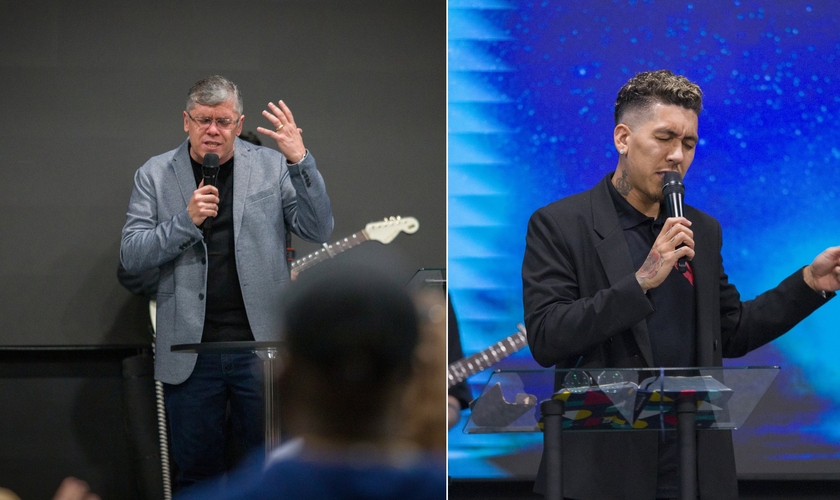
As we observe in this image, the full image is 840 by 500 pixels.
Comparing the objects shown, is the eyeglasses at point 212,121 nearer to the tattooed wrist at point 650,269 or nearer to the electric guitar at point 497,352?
the electric guitar at point 497,352

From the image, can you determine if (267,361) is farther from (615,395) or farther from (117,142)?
(117,142)

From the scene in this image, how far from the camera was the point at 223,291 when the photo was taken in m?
3.02

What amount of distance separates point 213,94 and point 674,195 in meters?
1.80

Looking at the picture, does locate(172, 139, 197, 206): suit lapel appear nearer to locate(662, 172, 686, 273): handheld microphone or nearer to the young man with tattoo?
the young man with tattoo

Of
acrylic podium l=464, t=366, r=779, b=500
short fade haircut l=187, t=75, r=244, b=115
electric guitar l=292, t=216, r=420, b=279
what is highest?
short fade haircut l=187, t=75, r=244, b=115

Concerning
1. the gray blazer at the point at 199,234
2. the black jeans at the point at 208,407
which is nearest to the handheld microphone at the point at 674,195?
the gray blazer at the point at 199,234

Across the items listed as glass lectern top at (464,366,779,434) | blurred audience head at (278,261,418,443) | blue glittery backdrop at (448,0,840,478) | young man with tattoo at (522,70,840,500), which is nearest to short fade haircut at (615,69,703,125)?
young man with tattoo at (522,70,840,500)

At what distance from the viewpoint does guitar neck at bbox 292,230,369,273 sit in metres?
3.82

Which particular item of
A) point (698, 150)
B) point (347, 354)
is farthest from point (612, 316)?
point (698, 150)

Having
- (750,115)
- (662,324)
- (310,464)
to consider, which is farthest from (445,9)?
(310,464)

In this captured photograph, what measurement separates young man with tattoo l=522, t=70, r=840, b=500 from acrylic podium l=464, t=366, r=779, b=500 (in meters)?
0.16

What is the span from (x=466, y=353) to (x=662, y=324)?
169cm

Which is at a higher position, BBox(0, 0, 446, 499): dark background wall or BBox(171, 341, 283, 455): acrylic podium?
BBox(0, 0, 446, 499): dark background wall

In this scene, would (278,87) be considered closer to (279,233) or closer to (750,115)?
(279,233)
